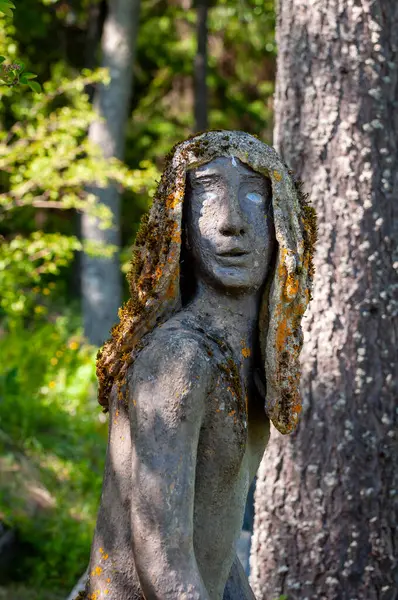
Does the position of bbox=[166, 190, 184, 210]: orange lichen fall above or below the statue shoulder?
above

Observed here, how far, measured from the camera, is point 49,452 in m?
7.90

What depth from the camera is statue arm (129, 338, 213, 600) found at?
222cm

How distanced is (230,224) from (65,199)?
247 inches

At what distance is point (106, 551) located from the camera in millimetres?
2438

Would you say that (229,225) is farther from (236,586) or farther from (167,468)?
(236,586)

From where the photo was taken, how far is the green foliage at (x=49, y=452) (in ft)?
20.4

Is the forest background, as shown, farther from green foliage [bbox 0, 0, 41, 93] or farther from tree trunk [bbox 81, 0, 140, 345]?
tree trunk [bbox 81, 0, 140, 345]

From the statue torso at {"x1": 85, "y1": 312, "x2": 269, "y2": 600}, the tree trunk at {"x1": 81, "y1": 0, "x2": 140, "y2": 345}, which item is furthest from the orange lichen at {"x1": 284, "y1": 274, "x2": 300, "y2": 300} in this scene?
the tree trunk at {"x1": 81, "y1": 0, "x2": 140, "y2": 345}

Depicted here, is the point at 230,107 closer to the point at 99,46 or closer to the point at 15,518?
the point at 99,46

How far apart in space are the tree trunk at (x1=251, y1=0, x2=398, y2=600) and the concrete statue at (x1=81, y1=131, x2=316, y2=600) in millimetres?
1921

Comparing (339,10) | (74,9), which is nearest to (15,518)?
(339,10)

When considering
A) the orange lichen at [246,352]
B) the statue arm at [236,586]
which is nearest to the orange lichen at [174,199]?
the orange lichen at [246,352]

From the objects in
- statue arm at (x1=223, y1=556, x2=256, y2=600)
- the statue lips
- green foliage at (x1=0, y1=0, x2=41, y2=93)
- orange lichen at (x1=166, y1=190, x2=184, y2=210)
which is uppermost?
green foliage at (x1=0, y1=0, x2=41, y2=93)

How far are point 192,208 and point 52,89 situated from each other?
20.9 feet
